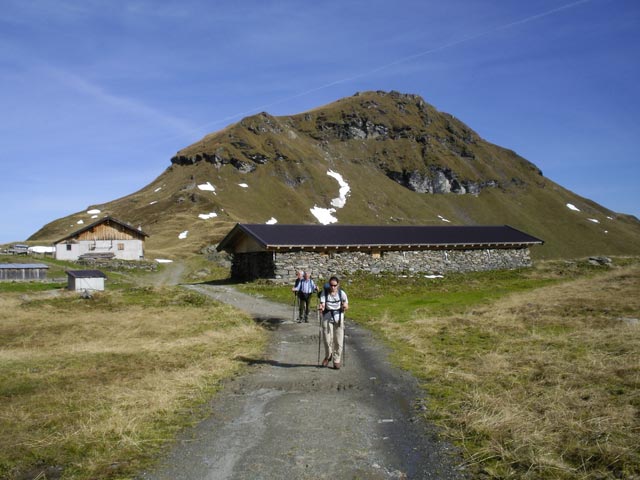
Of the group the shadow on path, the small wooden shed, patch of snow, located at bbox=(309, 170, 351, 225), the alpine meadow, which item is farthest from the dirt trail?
patch of snow, located at bbox=(309, 170, 351, 225)

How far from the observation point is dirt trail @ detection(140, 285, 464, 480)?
6.66m

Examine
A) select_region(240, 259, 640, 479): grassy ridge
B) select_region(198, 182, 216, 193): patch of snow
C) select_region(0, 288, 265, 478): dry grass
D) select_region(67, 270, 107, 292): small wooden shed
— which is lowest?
select_region(0, 288, 265, 478): dry grass

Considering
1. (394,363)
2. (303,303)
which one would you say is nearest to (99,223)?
(303,303)

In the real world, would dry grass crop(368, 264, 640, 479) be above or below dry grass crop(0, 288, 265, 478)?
above

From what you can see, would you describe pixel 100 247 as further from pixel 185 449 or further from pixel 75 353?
pixel 185 449

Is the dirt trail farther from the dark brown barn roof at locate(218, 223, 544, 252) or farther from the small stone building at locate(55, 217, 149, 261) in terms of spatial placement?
the small stone building at locate(55, 217, 149, 261)

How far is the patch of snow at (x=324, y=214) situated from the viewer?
541ft

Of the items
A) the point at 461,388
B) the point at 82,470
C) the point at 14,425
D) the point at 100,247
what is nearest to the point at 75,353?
the point at 14,425

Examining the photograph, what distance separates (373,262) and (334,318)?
27.8 m

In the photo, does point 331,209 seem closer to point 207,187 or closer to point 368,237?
point 207,187

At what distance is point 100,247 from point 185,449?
211ft

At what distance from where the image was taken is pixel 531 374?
11.0 m

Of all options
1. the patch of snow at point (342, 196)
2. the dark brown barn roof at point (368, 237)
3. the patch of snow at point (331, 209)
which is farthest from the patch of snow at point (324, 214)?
the dark brown barn roof at point (368, 237)

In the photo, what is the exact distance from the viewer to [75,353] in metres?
15.0
